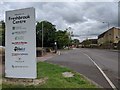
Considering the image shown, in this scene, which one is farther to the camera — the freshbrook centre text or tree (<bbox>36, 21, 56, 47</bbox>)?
tree (<bbox>36, 21, 56, 47</bbox>)

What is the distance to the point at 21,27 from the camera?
10.5 m

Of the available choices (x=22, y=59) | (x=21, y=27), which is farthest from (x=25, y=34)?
(x=22, y=59)

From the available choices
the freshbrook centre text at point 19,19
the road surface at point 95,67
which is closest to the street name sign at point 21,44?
the freshbrook centre text at point 19,19

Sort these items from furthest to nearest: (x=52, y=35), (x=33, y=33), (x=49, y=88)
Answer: (x=52, y=35) → (x=33, y=33) → (x=49, y=88)

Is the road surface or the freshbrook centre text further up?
the freshbrook centre text

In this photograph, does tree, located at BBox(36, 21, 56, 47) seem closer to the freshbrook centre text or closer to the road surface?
the road surface

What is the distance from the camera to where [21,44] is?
10469 millimetres

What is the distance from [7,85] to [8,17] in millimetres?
2993

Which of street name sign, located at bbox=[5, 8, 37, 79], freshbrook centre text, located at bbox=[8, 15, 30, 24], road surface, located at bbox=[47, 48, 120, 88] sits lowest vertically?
road surface, located at bbox=[47, 48, 120, 88]

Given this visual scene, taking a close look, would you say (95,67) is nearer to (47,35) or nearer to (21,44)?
(21,44)

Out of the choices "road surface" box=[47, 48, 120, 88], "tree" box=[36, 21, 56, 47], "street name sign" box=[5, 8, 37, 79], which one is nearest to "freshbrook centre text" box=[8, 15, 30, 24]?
"street name sign" box=[5, 8, 37, 79]

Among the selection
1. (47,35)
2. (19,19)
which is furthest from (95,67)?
(47,35)

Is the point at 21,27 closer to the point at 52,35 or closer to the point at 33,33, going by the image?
the point at 33,33

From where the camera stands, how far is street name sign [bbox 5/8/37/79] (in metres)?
10.2
